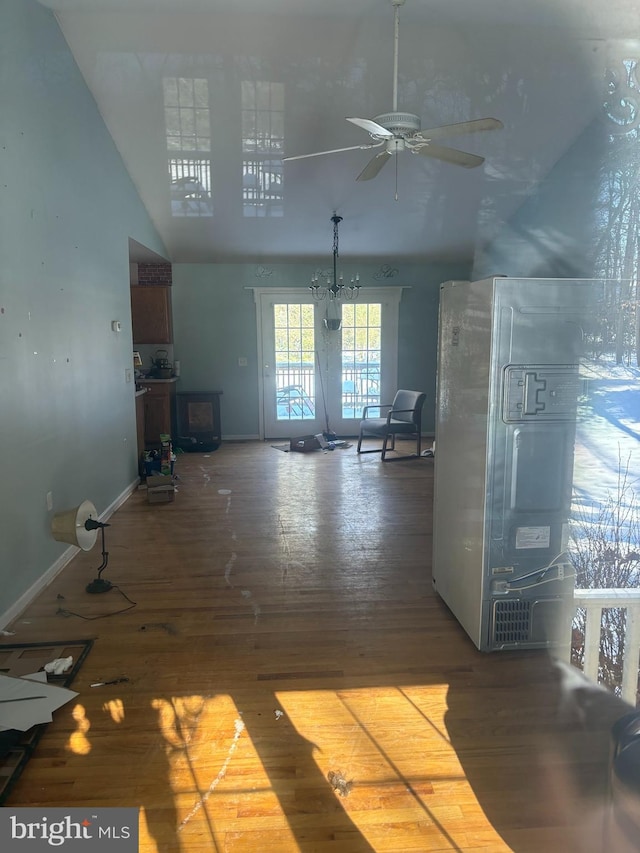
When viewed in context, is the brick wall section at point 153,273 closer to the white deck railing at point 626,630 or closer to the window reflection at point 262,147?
the window reflection at point 262,147

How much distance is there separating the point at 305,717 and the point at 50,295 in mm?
2603

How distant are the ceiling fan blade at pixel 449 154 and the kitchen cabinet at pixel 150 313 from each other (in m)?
4.09

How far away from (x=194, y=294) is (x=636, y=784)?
6.61 m

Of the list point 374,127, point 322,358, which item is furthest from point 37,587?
point 322,358

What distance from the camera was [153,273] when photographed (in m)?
6.64

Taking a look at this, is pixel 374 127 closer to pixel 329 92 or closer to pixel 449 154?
pixel 449 154

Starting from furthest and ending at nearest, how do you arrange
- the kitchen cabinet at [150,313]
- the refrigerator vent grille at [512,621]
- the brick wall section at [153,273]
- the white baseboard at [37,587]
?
the brick wall section at [153,273] → the kitchen cabinet at [150,313] → the white baseboard at [37,587] → the refrigerator vent grille at [512,621]

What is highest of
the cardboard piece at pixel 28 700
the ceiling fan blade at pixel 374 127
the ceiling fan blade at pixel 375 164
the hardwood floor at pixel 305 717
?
the ceiling fan blade at pixel 375 164

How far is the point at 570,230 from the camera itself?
3273 mm

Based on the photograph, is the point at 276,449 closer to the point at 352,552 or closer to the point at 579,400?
the point at 352,552

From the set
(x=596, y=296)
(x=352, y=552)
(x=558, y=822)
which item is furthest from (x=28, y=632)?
(x=596, y=296)

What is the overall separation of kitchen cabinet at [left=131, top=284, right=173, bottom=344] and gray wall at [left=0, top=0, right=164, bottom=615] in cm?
207

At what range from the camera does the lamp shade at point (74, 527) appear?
9.07ft

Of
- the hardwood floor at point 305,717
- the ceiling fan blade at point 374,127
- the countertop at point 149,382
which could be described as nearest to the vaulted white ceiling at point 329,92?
the ceiling fan blade at point 374,127
